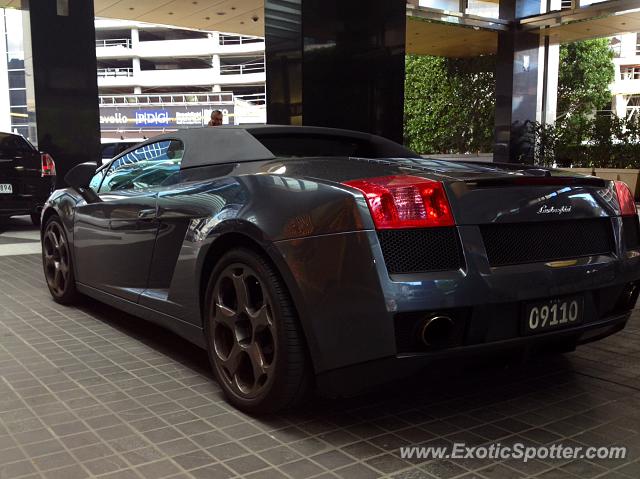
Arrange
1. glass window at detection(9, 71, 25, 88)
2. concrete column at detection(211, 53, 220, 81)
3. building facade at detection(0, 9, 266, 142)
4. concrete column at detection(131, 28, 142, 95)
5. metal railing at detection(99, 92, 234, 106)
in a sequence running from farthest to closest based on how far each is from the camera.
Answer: concrete column at detection(131, 28, 142, 95)
concrete column at detection(211, 53, 220, 81)
building facade at detection(0, 9, 266, 142)
metal railing at detection(99, 92, 234, 106)
glass window at detection(9, 71, 25, 88)

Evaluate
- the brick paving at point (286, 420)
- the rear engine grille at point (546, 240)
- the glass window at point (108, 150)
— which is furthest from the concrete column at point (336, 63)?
the glass window at point (108, 150)

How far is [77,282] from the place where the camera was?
4.65m

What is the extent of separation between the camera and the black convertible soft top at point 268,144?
134 inches

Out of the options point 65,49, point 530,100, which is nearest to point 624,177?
point 530,100

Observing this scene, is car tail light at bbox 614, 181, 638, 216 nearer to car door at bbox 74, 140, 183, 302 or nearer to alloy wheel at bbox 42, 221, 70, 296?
car door at bbox 74, 140, 183, 302

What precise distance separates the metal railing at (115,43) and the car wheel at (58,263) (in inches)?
2486

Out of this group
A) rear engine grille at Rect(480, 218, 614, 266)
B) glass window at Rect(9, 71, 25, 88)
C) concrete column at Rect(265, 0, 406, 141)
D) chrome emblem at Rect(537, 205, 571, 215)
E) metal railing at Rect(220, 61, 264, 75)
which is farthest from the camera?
metal railing at Rect(220, 61, 264, 75)

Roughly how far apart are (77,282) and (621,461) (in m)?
3.72

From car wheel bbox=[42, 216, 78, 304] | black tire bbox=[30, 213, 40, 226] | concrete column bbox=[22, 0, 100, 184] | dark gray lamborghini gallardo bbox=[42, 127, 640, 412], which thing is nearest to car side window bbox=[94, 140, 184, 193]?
dark gray lamborghini gallardo bbox=[42, 127, 640, 412]

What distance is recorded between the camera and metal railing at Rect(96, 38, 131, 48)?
207ft

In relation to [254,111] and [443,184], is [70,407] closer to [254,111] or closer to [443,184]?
[443,184]

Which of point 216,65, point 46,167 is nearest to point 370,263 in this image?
point 46,167

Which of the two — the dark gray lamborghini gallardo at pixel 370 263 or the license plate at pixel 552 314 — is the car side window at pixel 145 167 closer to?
the dark gray lamborghini gallardo at pixel 370 263

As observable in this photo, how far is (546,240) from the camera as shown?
270 cm
